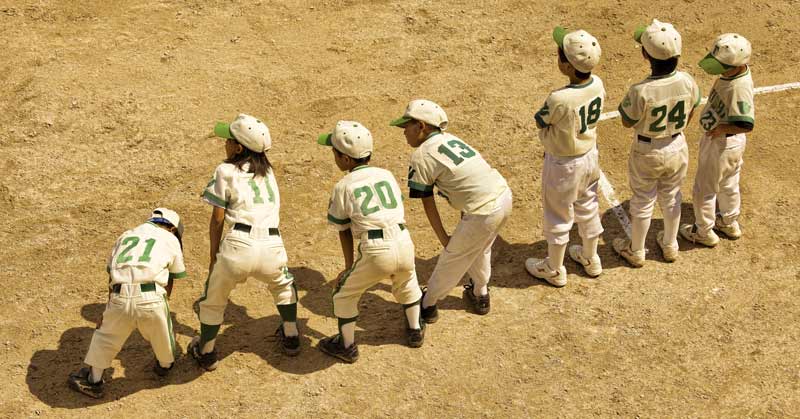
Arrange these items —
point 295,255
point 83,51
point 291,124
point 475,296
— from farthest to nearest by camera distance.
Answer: point 83,51
point 291,124
point 295,255
point 475,296

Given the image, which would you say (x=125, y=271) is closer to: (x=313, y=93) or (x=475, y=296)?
(x=475, y=296)

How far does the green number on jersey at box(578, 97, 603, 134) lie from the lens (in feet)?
28.6

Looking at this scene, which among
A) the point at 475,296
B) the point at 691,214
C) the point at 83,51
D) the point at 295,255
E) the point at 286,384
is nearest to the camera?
the point at 286,384

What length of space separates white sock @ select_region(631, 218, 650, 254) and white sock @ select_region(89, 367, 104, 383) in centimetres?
533

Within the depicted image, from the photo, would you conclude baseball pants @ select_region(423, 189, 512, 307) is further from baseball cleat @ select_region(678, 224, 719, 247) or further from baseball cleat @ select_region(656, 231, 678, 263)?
baseball cleat @ select_region(678, 224, 719, 247)

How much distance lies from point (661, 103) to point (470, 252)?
7.45ft

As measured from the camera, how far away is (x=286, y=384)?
8.51 metres

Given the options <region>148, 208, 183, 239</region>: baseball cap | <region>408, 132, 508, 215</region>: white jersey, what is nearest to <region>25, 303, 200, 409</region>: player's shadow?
<region>148, 208, 183, 239</region>: baseball cap

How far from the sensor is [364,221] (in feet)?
26.5

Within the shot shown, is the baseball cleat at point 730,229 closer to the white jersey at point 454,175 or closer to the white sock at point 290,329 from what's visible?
the white jersey at point 454,175

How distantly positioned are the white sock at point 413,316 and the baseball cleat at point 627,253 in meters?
2.54

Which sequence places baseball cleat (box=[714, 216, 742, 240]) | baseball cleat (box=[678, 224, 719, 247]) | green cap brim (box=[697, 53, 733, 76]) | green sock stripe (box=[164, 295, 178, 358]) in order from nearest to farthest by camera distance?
green sock stripe (box=[164, 295, 178, 358]) < green cap brim (box=[697, 53, 733, 76]) < baseball cleat (box=[678, 224, 719, 247]) < baseball cleat (box=[714, 216, 742, 240])

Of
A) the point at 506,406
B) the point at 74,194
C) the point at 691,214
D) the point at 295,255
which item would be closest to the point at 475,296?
the point at 506,406

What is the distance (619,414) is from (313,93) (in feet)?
19.6
